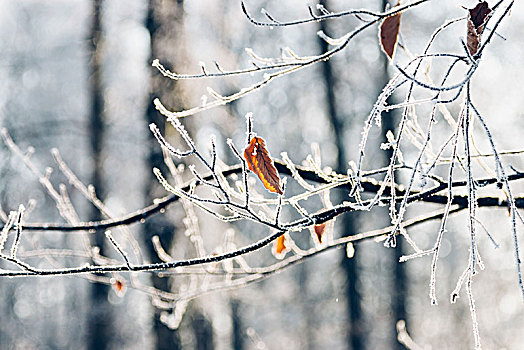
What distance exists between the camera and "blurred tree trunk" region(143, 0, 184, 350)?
6.22 meters

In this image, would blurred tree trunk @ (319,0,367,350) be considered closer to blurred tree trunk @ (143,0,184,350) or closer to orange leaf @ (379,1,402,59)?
blurred tree trunk @ (143,0,184,350)

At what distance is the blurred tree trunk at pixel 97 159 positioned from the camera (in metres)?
7.86

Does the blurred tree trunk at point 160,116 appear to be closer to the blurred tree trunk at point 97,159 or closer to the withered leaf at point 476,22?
the blurred tree trunk at point 97,159

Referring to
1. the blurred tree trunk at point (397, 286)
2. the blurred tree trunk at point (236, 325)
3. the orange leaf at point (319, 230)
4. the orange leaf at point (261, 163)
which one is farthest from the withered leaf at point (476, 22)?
the blurred tree trunk at point (236, 325)

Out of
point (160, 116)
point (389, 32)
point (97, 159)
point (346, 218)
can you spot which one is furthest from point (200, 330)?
point (389, 32)

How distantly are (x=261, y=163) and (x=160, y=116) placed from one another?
4.93 meters

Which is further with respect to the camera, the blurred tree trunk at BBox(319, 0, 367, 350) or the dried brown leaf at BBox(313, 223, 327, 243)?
the blurred tree trunk at BBox(319, 0, 367, 350)

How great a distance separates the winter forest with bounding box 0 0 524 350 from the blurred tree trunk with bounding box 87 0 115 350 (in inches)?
1.0

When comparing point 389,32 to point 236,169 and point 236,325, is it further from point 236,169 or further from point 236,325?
point 236,325

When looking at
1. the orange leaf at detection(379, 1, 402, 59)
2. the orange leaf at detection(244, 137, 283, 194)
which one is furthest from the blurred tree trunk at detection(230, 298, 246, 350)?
the orange leaf at detection(379, 1, 402, 59)

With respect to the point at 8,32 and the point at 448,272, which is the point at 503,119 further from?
the point at 8,32

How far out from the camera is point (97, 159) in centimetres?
820

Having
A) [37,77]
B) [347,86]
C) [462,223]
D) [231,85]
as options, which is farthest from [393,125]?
[37,77]

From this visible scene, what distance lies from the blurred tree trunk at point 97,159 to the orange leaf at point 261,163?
6.44 m
